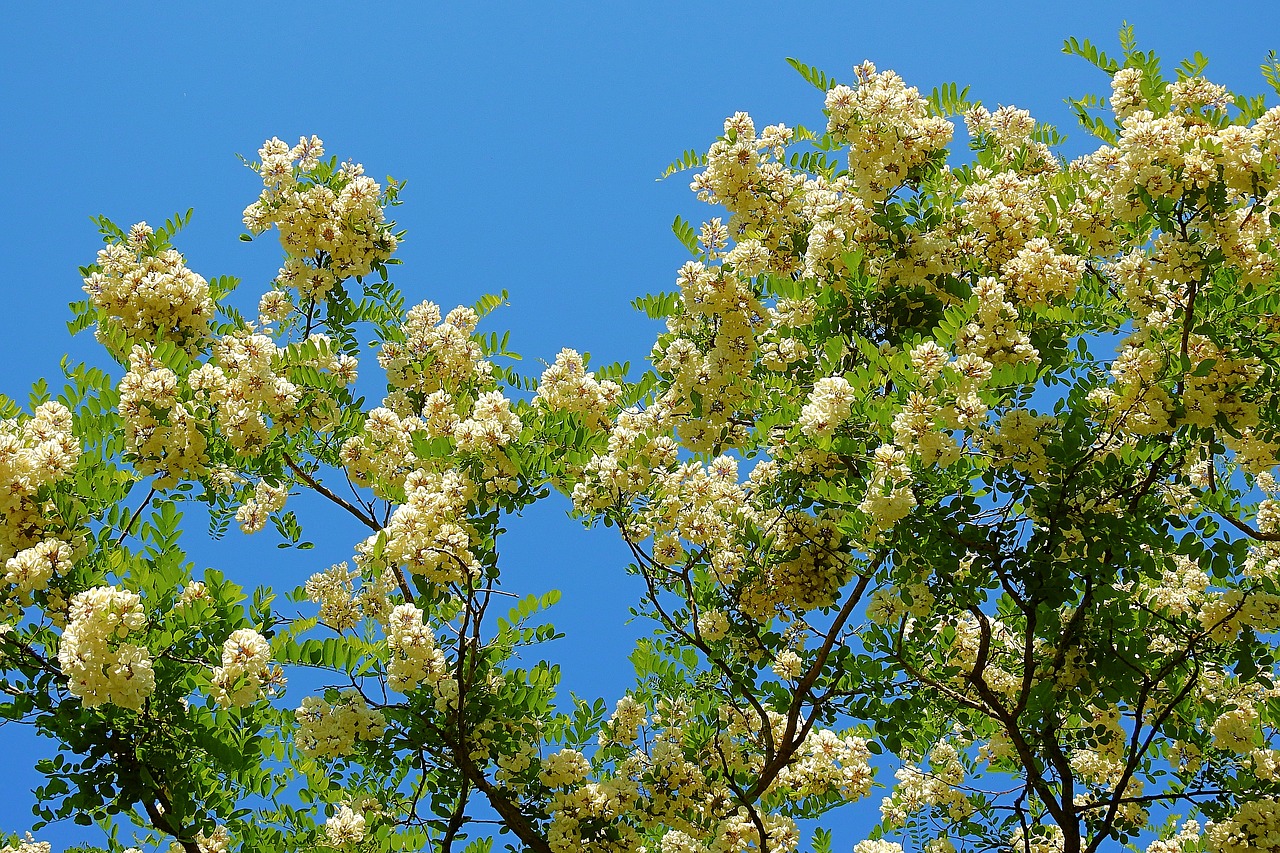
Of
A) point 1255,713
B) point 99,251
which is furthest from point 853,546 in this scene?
point 99,251

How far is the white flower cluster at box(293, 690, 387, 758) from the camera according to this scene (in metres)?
4.96

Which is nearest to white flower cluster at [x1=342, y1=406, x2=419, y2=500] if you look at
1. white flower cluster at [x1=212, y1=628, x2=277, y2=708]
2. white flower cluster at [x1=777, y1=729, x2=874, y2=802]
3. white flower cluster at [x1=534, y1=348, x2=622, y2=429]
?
white flower cluster at [x1=534, y1=348, x2=622, y2=429]

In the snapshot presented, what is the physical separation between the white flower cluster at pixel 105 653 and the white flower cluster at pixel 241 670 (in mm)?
307

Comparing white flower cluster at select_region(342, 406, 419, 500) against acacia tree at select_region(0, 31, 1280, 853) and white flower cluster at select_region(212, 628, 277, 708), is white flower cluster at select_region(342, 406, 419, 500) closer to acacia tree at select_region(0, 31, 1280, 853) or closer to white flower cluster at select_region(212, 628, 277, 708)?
acacia tree at select_region(0, 31, 1280, 853)

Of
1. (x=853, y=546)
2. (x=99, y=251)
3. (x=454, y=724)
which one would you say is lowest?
(x=454, y=724)

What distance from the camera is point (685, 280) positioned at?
5.62m

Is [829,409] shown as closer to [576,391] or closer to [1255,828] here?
[576,391]

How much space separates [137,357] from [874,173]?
389 cm

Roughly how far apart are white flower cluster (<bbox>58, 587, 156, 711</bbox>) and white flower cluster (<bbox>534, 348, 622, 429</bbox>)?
2.52 meters

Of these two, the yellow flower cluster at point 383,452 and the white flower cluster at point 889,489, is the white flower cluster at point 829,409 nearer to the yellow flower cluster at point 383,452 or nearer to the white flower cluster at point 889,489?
the white flower cluster at point 889,489

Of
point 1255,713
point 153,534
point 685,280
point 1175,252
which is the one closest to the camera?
point 1175,252

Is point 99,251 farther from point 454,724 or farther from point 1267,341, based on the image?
point 1267,341

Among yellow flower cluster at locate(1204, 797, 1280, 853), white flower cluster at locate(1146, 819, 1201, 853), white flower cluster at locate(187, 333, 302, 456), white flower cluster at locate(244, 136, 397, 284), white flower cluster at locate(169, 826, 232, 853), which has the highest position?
white flower cluster at locate(244, 136, 397, 284)

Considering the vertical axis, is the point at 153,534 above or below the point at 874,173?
below
